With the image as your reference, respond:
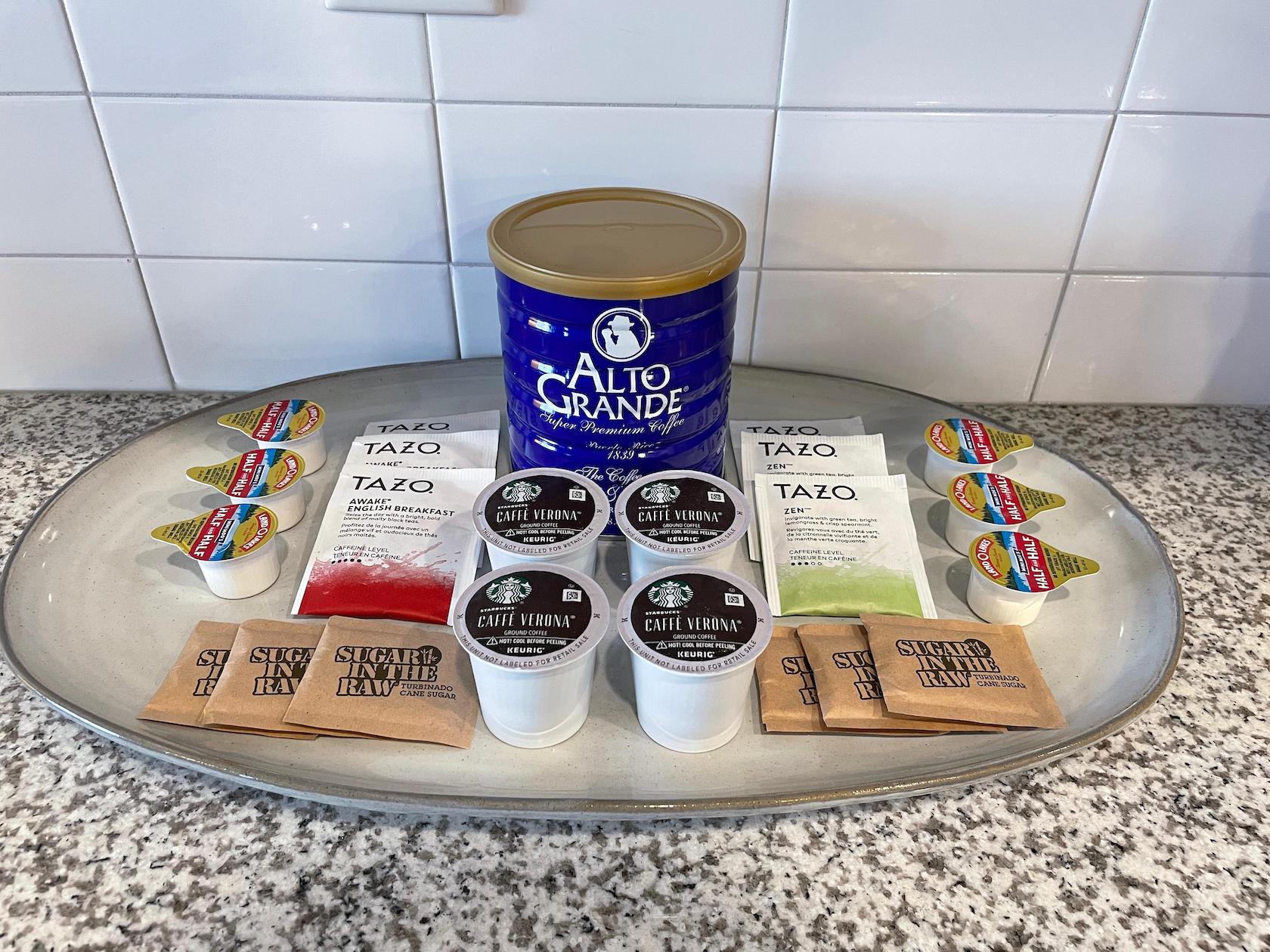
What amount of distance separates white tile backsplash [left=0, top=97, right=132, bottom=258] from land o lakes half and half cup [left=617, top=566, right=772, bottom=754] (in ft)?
1.95

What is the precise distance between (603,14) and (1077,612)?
1.90 ft

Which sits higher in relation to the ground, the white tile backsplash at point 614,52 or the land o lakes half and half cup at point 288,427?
the white tile backsplash at point 614,52

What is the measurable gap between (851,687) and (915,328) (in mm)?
407

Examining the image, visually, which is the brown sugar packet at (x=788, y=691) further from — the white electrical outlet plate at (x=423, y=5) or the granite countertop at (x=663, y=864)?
the white electrical outlet plate at (x=423, y=5)

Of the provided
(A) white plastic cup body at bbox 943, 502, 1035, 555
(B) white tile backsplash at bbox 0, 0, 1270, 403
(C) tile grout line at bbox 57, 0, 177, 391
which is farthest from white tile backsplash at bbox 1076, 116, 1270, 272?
(C) tile grout line at bbox 57, 0, 177, 391

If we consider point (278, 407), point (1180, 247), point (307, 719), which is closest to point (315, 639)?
point (307, 719)

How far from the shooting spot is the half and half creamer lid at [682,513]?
0.62 m

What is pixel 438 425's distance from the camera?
Answer: 810 millimetres

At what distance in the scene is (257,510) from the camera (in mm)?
687

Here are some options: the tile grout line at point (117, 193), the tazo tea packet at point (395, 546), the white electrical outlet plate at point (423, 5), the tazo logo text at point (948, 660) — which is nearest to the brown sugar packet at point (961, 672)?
the tazo logo text at point (948, 660)

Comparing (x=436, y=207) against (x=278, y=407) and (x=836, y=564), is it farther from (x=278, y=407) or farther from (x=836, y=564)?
(x=836, y=564)

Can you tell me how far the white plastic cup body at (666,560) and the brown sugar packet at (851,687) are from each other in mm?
74

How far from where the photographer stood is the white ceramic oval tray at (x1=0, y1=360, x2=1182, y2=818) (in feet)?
1.77

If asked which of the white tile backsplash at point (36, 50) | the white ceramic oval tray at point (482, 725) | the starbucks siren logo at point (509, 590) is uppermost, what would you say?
the white tile backsplash at point (36, 50)
